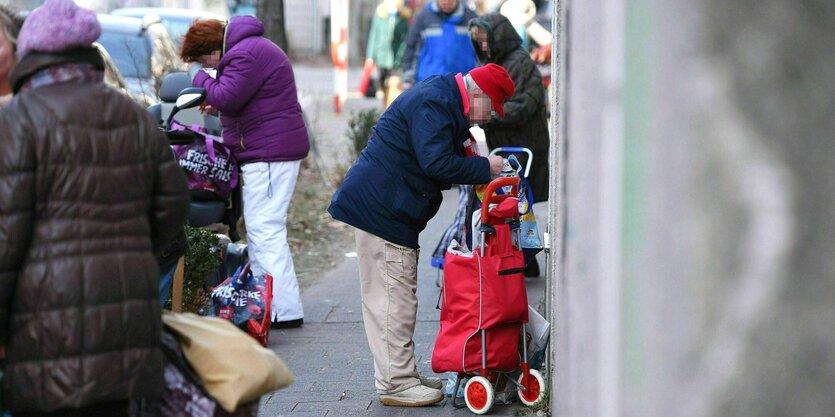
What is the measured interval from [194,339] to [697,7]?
69.3 inches

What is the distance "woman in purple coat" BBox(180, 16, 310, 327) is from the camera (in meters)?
7.12

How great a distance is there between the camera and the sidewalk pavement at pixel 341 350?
579 centimetres

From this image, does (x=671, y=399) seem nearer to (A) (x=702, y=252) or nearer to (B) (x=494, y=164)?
(A) (x=702, y=252)

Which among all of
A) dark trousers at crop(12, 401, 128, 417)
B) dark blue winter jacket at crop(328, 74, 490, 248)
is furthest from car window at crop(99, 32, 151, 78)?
dark trousers at crop(12, 401, 128, 417)

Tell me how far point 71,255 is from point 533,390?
283cm

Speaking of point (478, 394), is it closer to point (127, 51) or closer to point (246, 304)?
point (246, 304)

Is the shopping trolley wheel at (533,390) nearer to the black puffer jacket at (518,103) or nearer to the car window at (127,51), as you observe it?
the black puffer jacket at (518,103)

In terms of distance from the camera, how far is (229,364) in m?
3.57

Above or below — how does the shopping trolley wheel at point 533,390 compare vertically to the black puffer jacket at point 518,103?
below

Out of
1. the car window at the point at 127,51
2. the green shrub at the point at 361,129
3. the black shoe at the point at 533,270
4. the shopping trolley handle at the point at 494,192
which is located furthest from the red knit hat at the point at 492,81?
the green shrub at the point at 361,129

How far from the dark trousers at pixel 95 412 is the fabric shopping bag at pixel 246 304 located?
3.25 metres

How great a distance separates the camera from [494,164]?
569 cm

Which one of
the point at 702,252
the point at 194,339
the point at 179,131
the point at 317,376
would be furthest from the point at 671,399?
the point at 179,131

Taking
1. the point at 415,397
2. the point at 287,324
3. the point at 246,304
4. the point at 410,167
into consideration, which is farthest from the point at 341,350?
the point at 410,167
